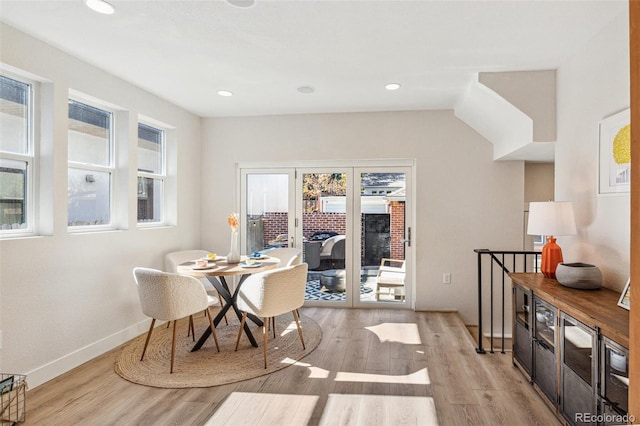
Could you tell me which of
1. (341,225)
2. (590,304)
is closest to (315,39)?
(590,304)

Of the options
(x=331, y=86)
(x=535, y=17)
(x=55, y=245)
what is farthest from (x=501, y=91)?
(x=55, y=245)

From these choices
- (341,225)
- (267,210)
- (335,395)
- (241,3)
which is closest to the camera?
(241,3)

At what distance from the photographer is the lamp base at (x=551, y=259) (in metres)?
2.84

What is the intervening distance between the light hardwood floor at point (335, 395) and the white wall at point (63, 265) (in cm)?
26

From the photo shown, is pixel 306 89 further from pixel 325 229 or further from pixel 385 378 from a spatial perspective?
pixel 385 378

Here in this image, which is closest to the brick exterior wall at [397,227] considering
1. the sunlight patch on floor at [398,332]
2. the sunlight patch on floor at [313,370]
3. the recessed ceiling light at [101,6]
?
the sunlight patch on floor at [398,332]

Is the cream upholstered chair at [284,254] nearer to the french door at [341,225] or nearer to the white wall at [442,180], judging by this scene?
the french door at [341,225]

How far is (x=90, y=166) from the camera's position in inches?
136

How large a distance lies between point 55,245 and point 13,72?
4.26 ft

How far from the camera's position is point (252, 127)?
5.12 m

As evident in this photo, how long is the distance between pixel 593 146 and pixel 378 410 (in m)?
2.40

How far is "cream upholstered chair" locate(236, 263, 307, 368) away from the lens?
314cm

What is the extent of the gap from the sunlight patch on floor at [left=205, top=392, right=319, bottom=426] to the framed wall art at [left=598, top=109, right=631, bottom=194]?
2.42m

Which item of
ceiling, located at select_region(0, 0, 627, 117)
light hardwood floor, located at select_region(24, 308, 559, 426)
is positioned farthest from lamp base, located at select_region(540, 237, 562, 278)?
ceiling, located at select_region(0, 0, 627, 117)
